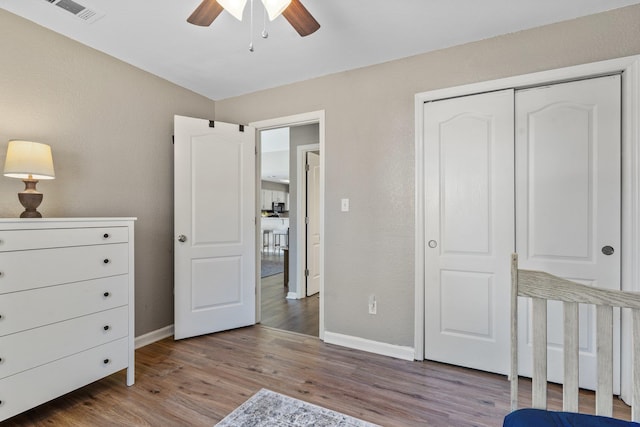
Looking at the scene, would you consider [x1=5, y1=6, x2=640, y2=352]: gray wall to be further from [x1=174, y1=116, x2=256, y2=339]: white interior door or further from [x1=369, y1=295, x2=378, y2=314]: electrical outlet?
[x1=174, y1=116, x2=256, y2=339]: white interior door

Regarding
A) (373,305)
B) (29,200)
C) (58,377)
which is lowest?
(58,377)

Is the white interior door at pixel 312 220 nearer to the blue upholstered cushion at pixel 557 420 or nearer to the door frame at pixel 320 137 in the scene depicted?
the door frame at pixel 320 137

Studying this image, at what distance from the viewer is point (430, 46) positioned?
7.57 ft

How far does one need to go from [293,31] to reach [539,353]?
2.27 meters

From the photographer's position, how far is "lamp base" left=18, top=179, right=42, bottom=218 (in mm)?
1789

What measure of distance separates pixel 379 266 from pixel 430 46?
5.80 feet

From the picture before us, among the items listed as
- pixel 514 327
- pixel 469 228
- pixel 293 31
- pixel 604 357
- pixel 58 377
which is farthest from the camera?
pixel 469 228

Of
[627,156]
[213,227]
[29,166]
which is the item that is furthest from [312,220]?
[627,156]

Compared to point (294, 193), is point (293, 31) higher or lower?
higher

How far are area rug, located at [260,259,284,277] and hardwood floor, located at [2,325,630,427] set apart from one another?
3.07 meters

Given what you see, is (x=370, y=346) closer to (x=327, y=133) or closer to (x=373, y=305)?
(x=373, y=305)

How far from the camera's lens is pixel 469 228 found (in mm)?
2271

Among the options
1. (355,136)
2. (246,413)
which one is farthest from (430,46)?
(246,413)

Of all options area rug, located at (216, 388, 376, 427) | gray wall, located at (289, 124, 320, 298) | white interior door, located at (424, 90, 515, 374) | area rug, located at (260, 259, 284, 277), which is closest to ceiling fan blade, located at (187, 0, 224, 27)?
white interior door, located at (424, 90, 515, 374)
